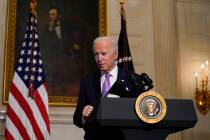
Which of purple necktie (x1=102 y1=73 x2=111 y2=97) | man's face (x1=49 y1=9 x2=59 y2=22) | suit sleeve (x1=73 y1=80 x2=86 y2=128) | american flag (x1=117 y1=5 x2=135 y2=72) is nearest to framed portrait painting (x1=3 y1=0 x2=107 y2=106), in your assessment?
man's face (x1=49 y1=9 x2=59 y2=22)

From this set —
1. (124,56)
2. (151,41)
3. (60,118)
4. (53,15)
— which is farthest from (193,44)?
(60,118)

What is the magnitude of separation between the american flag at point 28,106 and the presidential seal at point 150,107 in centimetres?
344

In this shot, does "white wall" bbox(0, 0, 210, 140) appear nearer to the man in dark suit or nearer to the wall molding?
the wall molding

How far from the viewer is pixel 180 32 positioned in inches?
314

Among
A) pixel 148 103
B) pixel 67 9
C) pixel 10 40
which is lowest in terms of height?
pixel 148 103

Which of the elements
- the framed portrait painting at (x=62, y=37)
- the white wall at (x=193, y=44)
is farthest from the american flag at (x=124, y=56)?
the white wall at (x=193, y=44)

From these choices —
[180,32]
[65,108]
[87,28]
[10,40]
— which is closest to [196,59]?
[180,32]

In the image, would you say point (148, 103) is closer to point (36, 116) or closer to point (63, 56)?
point (36, 116)

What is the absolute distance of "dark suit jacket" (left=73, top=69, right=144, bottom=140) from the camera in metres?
2.31

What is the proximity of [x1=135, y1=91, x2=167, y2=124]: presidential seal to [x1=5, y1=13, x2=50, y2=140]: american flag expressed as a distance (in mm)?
3442

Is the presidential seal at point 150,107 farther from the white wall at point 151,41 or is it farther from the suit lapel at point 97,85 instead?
the white wall at point 151,41

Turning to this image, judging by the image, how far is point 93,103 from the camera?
8.80 ft

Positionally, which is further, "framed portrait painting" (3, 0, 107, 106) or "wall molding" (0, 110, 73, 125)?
"framed portrait painting" (3, 0, 107, 106)

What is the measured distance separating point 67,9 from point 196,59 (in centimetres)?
286
